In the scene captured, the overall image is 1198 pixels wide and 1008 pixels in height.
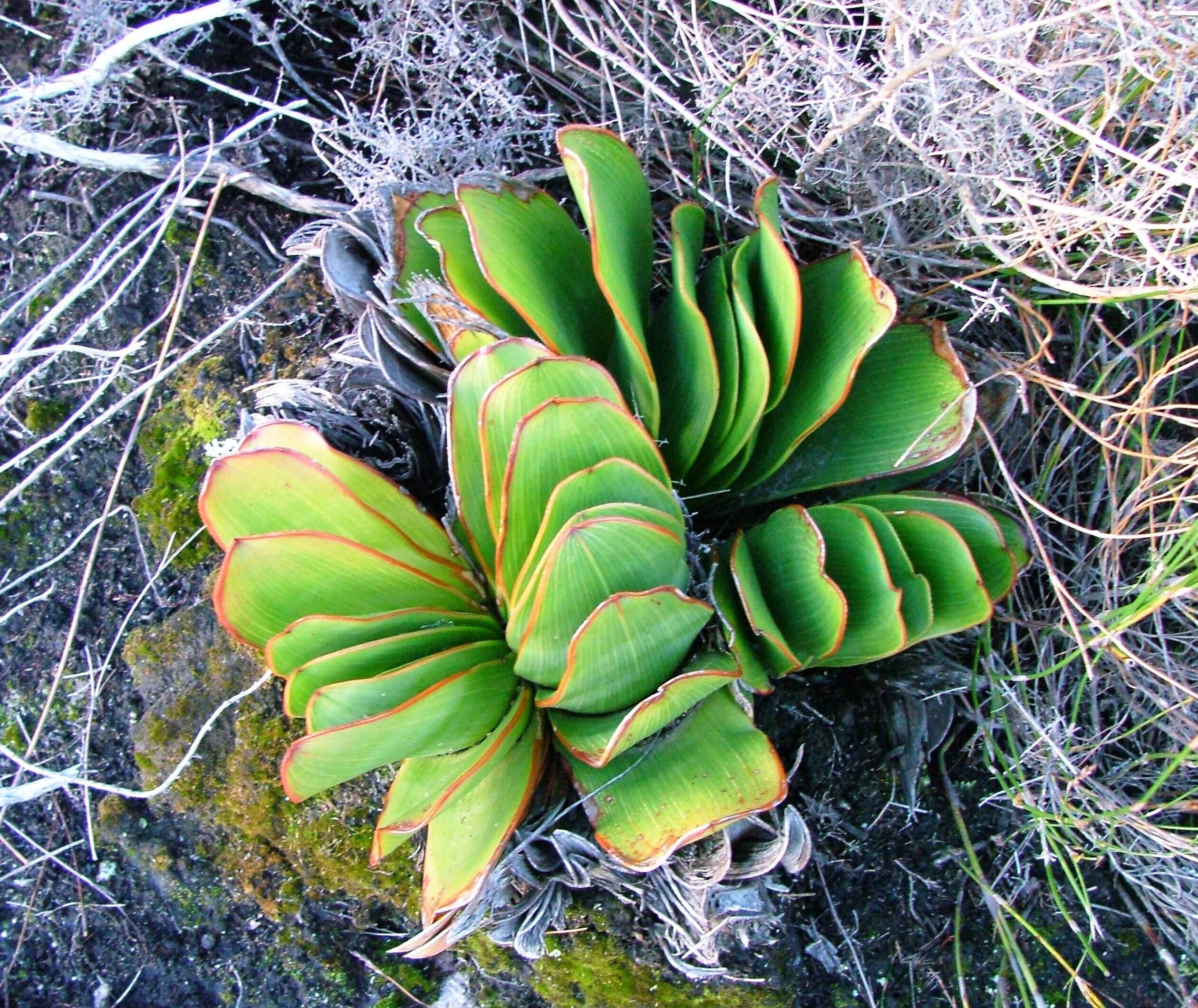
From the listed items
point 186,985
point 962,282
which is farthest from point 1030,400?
point 186,985

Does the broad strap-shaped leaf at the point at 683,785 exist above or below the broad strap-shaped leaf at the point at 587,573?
below

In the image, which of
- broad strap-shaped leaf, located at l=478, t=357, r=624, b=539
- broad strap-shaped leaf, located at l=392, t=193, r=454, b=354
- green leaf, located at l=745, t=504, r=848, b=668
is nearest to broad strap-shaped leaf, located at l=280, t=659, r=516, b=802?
broad strap-shaped leaf, located at l=478, t=357, r=624, b=539

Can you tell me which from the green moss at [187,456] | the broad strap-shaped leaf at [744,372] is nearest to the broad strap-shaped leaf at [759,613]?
the broad strap-shaped leaf at [744,372]

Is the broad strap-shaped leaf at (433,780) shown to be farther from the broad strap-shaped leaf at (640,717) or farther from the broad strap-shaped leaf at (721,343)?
the broad strap-shaped leaf at (721,343)

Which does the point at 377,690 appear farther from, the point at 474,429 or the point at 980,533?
the point at 980,533

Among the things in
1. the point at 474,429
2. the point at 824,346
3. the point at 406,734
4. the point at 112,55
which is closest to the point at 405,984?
the point at 406,734

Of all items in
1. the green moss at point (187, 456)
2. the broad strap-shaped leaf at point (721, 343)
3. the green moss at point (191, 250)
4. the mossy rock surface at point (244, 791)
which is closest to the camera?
the broad strap-shaped leaf at point (721, 343)
